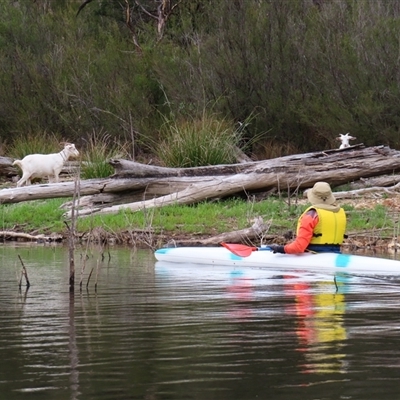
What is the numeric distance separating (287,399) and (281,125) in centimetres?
2177

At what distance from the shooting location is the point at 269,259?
15109mm

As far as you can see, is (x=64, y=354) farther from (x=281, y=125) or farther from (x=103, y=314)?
(x=281, y=125)

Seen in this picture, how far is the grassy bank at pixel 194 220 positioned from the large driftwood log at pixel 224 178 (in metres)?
0.32

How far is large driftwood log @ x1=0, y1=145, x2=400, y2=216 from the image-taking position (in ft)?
68.9

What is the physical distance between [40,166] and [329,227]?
36.1 ft

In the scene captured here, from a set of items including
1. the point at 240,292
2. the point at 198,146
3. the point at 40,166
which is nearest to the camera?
the point at 240,292

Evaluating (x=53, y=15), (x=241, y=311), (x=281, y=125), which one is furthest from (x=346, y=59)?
(x=241, y=311)

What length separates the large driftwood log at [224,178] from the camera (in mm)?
21000

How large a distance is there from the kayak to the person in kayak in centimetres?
16

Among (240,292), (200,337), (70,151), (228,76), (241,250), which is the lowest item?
(200,337)

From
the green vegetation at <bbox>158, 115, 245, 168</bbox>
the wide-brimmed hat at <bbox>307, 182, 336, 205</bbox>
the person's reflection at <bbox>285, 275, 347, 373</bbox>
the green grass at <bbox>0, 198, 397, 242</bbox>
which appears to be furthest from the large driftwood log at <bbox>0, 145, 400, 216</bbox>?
the person's reflection at <bbox>285, 275, 347, 373</bbox>

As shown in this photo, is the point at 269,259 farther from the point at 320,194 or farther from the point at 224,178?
the point at 224,178

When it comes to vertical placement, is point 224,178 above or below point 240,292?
above

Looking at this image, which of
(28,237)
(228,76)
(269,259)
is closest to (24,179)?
(28,237)
